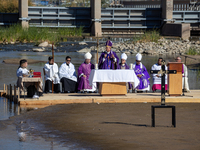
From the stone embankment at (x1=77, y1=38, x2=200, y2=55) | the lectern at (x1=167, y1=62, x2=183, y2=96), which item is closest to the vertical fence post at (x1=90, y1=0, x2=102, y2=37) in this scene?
the stone embankment at (x1=77, y1=38, x2=200, y2=55)

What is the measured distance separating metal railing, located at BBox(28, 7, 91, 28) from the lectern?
33.2 metres

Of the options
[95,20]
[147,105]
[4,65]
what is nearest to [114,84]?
[147,105]

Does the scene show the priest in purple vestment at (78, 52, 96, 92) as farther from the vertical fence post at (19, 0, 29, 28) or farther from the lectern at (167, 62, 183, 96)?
the vertical fence post at (19, 0, 29, 28)

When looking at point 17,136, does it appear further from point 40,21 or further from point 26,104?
point 40,21

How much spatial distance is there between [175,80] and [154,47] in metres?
23.1

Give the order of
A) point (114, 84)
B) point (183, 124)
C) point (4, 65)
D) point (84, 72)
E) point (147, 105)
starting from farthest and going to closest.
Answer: point (4, 65)
point (84, 72)
point (114, 84)
point (147, 105)
point (183, 124)

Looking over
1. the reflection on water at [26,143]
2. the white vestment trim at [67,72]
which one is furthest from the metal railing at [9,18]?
the reflection on water at [26,143]

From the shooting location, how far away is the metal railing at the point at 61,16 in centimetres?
4534

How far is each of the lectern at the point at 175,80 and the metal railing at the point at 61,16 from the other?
3322 cm

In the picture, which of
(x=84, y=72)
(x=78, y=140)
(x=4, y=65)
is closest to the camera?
(x=78, y=140)

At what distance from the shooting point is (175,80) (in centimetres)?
1245

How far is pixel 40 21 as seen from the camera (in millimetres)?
45625

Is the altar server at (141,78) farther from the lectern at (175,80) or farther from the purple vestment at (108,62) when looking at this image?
the lectern at (175,80)

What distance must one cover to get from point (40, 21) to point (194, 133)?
38544 mm
